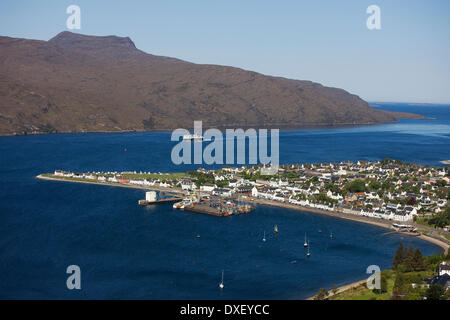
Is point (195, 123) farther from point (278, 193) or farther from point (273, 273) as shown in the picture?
point (273, 273)

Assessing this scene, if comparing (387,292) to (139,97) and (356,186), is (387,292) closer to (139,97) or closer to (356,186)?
(356,186)

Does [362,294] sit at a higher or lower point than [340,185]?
lower

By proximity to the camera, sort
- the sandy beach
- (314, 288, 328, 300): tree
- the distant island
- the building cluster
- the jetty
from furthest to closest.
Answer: the distant island, the jetty, the building cluster, the sandy beach, (314, 288, 328, 300): tree

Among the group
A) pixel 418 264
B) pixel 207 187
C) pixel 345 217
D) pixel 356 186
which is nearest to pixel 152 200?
pixel 207 187

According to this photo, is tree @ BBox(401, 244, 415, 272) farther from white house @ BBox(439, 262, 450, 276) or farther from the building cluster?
the building cluster

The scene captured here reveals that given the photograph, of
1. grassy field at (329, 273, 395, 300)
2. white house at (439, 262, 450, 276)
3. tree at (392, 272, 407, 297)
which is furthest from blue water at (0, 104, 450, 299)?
white house at (439, 262, 450, 276)

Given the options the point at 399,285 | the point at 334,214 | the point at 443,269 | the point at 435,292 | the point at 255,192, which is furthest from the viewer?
the point at 255,192
